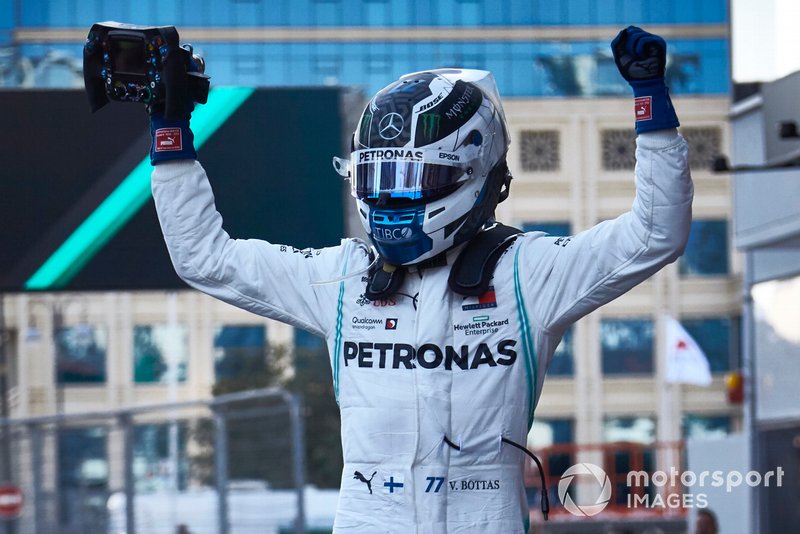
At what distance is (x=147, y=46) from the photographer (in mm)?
4152

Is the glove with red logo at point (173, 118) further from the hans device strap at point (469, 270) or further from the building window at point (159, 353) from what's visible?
the building window at point (159, 353)

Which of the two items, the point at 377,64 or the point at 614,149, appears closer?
the point at 377,64

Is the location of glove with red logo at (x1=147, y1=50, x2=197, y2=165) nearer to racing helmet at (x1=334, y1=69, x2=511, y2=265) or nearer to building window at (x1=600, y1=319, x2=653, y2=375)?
racing helmet at (x1=334, y1=69, x2=511, y2=265)

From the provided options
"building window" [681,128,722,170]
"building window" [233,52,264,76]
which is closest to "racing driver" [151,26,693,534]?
"building window" [233,52,264,76]

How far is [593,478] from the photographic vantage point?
217 inches

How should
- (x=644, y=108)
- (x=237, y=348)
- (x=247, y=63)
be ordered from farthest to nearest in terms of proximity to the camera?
1. (x=247, y=63)
2. (x=237, y=348)
3. (x=644, y=108)

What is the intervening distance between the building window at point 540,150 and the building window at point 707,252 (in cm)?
422

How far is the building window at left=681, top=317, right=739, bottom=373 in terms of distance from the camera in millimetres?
39125

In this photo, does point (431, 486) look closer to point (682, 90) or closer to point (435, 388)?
point (435, 388)

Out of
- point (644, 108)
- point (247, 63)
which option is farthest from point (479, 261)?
point (247, 63)

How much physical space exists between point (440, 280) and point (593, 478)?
1.71 meters

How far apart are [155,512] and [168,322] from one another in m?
27.9

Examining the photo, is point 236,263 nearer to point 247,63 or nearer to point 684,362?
point 684,362

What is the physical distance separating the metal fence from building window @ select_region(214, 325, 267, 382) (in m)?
24.6
